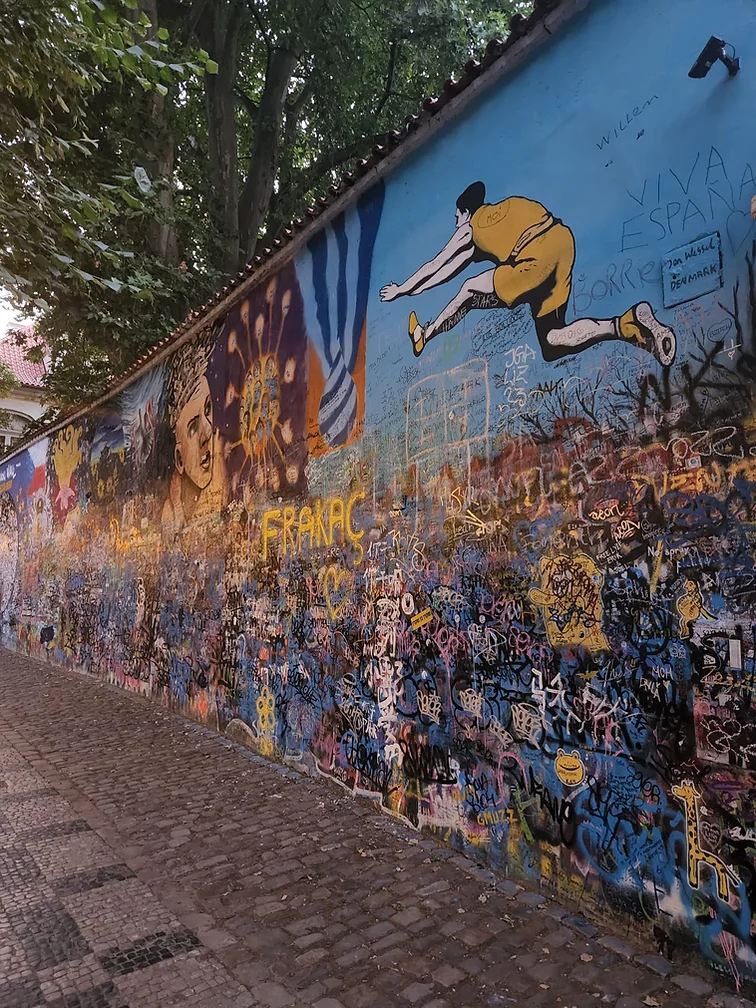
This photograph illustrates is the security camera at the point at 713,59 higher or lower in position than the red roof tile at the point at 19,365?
lower

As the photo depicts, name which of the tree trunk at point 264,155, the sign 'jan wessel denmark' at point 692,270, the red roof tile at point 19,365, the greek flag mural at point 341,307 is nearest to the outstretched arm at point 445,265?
the greek flag mural at point 341,307

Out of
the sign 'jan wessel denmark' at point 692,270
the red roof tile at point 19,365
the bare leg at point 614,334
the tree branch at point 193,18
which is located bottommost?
the bare leg at point 614,334

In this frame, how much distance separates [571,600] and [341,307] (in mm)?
3437

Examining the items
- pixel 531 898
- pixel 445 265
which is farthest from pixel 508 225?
pixel 531 898

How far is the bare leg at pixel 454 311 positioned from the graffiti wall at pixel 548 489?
21mm

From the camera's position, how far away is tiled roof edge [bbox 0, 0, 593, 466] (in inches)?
156

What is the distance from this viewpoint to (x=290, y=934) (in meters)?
3.32

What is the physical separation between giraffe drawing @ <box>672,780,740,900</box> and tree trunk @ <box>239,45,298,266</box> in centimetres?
1335

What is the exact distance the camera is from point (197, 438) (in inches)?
324

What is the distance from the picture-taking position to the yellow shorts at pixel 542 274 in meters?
3.75

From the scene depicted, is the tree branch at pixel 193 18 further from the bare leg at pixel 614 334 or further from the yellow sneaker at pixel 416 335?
the bare leg at pixel 614 334

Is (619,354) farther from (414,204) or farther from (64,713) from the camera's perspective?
(64,713)

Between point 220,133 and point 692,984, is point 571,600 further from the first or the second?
point 220,133

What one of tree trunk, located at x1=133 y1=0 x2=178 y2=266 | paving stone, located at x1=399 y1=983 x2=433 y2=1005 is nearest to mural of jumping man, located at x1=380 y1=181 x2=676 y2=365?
paving stone, located at x1=399 y1=983 x2=433 y2=1005
